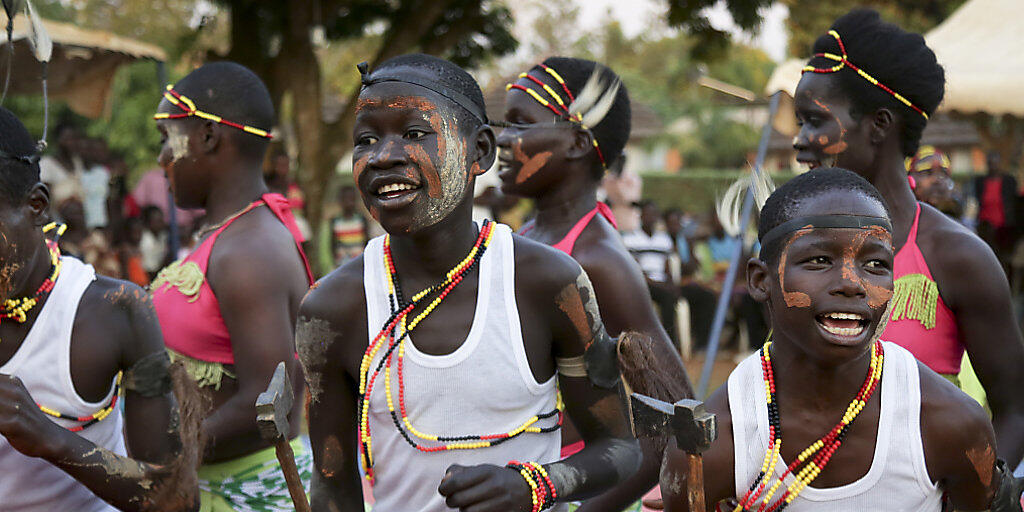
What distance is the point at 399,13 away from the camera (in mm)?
11914

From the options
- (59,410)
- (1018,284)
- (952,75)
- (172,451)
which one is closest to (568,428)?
(172,451)

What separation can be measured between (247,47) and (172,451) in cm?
924

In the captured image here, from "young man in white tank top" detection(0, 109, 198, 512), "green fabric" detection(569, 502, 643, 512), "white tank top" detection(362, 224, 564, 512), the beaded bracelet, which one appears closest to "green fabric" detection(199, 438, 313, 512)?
"young man in white tank top" detection(0, 109, 198, 512)

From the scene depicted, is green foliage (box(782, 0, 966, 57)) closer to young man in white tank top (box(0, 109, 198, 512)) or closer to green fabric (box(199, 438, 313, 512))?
green fabric (box(199, 438, 313, 512))

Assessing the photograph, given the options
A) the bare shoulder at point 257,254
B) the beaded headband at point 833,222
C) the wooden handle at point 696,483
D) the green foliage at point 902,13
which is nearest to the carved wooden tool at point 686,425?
the wooden handle at point 696,483

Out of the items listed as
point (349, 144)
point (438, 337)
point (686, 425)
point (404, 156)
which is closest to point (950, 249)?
point (686, 425)

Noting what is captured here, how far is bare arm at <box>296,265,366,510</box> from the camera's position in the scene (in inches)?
96.9

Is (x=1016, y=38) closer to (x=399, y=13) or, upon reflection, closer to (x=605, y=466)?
(x=399, y=13)

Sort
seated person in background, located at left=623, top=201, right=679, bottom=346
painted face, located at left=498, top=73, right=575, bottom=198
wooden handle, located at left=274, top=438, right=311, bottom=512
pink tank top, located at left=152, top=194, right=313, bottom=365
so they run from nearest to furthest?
wooden handle, located at left=274, top=438, right=311, bottom=512, pink tank top, located at left=152, top=194, right=313, bottom=365, painted face, located at left=498, top=73, right=575, bottom=198, seated person in background, located at left=623, top=201, right=679, bottom=346

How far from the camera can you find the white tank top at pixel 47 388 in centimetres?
265

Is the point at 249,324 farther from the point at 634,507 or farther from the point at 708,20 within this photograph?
the point at 708,20

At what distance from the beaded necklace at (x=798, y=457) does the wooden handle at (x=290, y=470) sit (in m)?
1.02

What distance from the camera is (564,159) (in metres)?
3.85

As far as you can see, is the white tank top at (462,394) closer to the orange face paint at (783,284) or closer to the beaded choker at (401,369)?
the beaded choker at (401,369)
